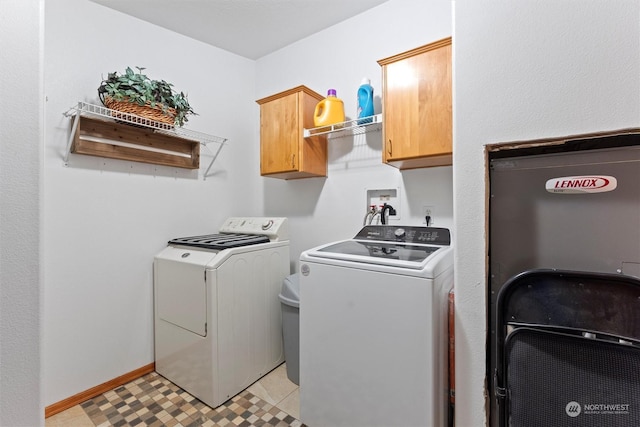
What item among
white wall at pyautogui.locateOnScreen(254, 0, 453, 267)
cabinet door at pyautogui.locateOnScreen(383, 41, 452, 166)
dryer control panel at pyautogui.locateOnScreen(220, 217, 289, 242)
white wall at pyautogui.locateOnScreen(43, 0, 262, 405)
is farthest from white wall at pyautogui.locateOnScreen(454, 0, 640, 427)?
white wall at pyautogui.locateOnScreen(43, 0, 262, 405)

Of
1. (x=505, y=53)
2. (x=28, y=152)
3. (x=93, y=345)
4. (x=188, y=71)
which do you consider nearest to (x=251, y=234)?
(x=93, y=345)

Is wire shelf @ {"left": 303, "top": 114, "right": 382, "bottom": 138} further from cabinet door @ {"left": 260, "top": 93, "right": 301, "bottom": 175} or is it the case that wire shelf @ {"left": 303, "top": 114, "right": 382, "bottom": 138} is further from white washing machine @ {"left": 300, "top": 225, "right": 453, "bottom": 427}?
white washing machine @ {"left": 300, "top": 225, "right": 453, "bottom": 427}

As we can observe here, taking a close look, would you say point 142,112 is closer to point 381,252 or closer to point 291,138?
point 291,138

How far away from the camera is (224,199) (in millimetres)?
2547

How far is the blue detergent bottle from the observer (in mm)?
1912

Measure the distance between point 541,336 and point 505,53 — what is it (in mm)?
925

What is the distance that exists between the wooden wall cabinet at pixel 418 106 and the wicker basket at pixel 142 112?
147 centimetres

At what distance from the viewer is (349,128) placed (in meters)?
1.99

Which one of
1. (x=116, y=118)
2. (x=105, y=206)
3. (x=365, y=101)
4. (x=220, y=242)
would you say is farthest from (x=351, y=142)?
(x=105, y=206)

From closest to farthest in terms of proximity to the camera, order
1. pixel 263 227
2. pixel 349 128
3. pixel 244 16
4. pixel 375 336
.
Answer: pixel 375 336
pixel 349 128
pixel 244 16
pixel 263 227

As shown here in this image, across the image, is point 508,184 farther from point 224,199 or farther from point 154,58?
point 154,58

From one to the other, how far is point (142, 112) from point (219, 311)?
54.2 inches

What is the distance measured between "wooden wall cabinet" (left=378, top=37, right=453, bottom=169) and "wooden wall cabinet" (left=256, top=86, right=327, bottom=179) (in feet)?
2.12

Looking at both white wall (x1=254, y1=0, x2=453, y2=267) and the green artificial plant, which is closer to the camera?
the green artificial plant
